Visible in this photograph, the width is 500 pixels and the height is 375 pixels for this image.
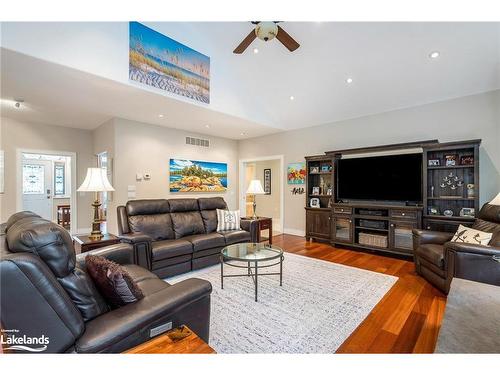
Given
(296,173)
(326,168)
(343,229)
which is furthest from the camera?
(296,173)

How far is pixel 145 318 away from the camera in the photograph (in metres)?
1.21

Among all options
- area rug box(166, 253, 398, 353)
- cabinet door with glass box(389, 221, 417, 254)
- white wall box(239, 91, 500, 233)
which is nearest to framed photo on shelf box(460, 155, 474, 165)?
white wall box(239, 91, 500, 233)

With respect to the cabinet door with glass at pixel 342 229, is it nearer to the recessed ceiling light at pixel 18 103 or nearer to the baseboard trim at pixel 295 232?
the baseboard trim at pixel 295 232

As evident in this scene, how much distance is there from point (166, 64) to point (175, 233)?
261 centimetres

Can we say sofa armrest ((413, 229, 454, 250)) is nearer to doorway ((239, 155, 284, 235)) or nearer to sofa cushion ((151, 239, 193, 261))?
sofa cushion ((151, 239, 193, 261))

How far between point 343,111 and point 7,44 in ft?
16.6

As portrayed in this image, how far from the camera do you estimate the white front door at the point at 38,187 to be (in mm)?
6371

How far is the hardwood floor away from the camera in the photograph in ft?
5.93

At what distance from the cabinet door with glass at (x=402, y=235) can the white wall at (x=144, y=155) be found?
429 cm

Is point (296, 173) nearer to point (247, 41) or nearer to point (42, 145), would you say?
point (247, 41)

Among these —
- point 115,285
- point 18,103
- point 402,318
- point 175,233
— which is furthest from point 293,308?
point 18,103

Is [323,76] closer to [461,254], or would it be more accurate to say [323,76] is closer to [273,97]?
[273,97]

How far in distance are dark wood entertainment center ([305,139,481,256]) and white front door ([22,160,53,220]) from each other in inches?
299

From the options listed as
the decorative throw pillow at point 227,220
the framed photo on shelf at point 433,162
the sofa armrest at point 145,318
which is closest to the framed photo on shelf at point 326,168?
the framed photo on shelf at point 433,162
